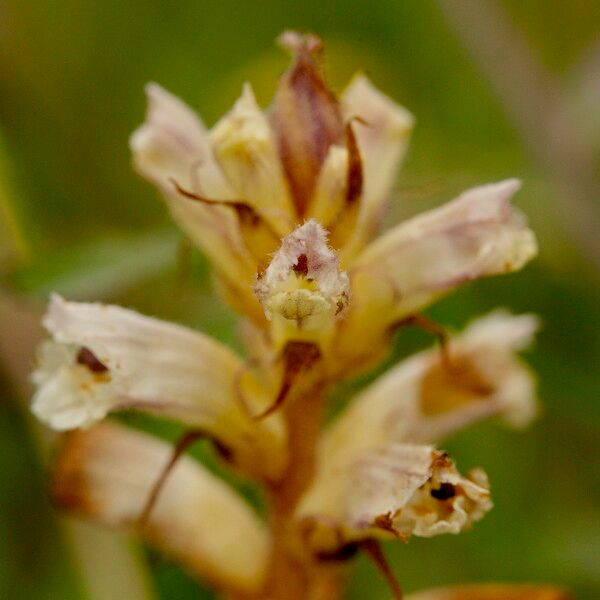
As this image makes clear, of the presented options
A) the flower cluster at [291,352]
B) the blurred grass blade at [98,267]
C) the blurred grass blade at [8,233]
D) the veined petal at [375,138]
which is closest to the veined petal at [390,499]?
the flower cluster at [291,352]

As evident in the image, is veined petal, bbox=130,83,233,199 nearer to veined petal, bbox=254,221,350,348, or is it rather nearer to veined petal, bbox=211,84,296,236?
veined petal, bbox=211,84,296,236

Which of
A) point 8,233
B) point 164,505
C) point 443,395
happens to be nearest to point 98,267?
point 8,233

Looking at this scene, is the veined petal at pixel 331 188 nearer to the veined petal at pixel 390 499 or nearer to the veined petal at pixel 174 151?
the veined petal at pixel 174 151

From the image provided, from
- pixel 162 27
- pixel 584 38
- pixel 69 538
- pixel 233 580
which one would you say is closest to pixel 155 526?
pixel 233 580

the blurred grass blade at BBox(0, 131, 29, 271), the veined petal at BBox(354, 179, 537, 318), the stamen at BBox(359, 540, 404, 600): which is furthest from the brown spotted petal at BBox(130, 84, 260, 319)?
the blurred grass blade at BBox(0, 131, 29, 271)

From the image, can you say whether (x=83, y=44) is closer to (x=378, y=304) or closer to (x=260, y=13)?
(x=260, y=13)

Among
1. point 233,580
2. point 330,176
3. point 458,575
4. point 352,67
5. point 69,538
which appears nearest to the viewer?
point 330,176

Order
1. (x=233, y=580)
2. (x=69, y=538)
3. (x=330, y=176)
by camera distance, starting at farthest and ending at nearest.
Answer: (x=69, y=538) < (x=233, y=580) < (x=330, y=176)
